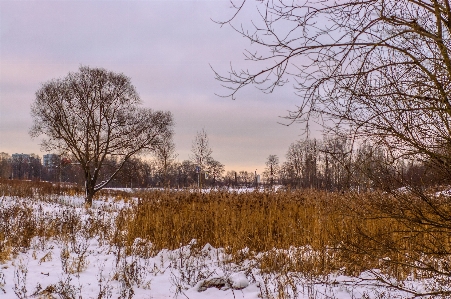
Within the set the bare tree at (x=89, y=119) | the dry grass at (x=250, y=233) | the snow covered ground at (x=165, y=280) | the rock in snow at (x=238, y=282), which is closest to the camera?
the snow covered ground at (x=165, y=280)

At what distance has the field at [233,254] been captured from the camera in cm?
367

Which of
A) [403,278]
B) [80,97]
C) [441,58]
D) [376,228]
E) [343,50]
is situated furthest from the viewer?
[80,97]

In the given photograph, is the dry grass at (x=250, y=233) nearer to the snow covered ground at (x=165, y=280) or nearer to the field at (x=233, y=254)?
the field at (x=233, y=254)

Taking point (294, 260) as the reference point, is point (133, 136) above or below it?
above

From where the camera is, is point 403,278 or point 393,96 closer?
point 393,96

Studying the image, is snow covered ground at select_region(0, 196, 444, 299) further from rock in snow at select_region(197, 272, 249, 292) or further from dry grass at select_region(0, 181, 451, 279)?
dry grass at select_region(0, 181, 451, 279)

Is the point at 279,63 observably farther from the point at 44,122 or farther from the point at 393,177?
the point at 44,122

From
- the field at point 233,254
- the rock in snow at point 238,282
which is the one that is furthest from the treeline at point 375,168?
the rock in snow at point 238,282

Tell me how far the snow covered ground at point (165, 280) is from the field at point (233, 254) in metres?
0.02

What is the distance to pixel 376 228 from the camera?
22.8 feet


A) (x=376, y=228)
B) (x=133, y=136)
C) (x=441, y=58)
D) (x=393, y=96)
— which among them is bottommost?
(x=376, y=228)

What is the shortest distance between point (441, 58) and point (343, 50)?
0.85 metres

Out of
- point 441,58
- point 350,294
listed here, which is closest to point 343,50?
point 441,58

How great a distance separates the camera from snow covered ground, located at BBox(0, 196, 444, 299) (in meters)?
4.33
